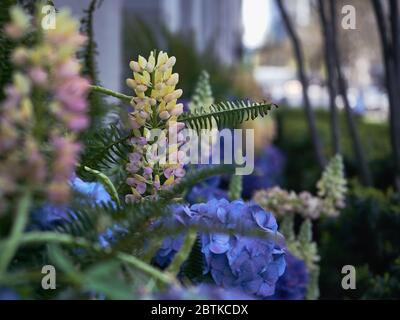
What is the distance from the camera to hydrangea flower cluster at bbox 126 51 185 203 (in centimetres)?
103

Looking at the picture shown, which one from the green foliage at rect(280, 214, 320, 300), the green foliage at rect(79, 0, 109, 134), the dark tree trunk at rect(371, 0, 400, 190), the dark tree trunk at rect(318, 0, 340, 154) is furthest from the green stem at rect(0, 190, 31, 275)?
the dark tree trunk at rect(318, 0, 340, 154)

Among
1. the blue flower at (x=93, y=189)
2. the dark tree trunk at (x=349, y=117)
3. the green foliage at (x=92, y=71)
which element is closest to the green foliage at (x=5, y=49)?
the blue flower at (x=93, y=189)

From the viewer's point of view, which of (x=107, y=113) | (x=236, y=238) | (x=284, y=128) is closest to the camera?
(x=236, y=238)

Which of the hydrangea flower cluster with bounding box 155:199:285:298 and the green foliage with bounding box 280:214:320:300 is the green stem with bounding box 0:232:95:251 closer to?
the hydrangea flower cluster with bounding box 155:199:285:298

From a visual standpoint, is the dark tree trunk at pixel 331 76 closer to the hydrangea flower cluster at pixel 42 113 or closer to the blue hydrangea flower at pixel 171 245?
the blue hydrangea flower at pixel 171 245

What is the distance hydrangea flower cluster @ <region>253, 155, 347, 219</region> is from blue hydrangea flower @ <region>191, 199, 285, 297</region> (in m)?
1.02

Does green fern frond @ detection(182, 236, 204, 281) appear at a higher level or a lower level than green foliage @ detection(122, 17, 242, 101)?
lower

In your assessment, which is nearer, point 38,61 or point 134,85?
point 38,61

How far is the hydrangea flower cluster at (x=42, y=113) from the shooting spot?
604 millimetres

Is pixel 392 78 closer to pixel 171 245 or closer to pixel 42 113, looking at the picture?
pixel 171 245

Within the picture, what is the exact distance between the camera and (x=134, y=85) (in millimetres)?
1045
